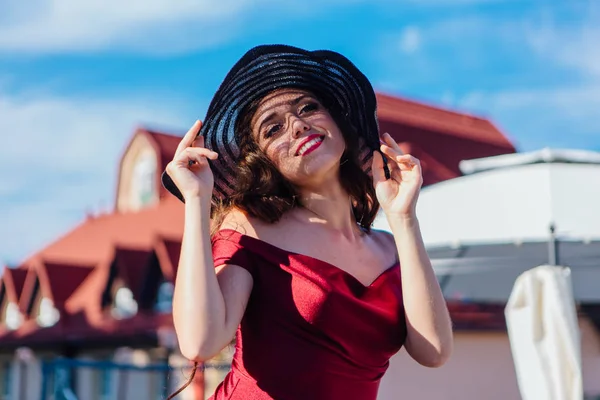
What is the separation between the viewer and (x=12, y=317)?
23.9m

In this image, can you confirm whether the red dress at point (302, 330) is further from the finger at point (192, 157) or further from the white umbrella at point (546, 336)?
the white umbrella at point (546, 336)

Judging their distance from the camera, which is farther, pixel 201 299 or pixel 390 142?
pixel 390 142

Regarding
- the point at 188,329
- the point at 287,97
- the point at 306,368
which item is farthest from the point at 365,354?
the point at 287,97

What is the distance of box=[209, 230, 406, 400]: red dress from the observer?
64.9 inches

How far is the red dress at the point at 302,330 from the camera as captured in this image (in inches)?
64.9

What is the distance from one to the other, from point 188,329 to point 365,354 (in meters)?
0.36

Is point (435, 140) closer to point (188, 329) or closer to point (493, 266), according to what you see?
point (493, 266)

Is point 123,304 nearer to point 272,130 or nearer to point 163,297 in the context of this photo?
point 163,297

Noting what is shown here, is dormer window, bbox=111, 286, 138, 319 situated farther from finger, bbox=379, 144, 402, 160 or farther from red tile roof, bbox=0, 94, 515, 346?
finger, bbox=379, 144, 402, 160

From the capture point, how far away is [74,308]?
19.5m

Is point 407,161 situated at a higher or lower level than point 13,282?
higher

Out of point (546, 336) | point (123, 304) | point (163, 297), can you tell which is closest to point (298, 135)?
point (546, 336)

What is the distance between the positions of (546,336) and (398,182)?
13.4 ft

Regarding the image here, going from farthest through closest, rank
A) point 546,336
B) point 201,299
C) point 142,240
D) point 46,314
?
point 46,314 < point 142,240 < point 546,336 < point 201,299
